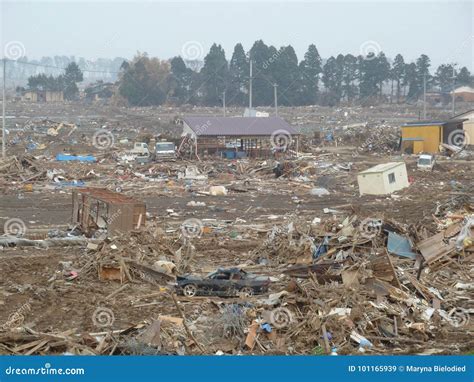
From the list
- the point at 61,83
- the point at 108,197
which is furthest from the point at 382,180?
the point at 61,83

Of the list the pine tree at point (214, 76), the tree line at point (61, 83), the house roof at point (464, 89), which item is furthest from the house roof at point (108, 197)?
the tree line at point (61, 83)

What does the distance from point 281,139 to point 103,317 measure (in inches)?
1284

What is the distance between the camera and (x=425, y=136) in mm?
42844

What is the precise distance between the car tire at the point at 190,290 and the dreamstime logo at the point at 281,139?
3040 centimetres

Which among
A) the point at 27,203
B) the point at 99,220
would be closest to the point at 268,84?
the point at 27,203

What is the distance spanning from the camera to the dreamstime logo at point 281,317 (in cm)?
989

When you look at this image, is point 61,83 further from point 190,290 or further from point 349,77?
point 190,290

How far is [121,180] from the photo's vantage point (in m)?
29.9

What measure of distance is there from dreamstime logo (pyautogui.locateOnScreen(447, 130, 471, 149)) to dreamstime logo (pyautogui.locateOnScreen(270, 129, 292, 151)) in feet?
35.5

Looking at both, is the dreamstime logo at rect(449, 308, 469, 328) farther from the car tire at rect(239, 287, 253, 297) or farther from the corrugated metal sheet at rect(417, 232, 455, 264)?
the car tire at rect(239, 287, 253, 297)

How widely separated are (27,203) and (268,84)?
55449 millimetres

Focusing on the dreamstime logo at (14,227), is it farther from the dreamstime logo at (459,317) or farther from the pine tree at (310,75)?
the pine tree at (310,75)

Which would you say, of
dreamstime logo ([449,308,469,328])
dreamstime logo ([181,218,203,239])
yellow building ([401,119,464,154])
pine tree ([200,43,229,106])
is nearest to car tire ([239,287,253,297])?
dreamstime logo ([449,308,469,328])

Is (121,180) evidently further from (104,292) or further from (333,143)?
(333,143)
